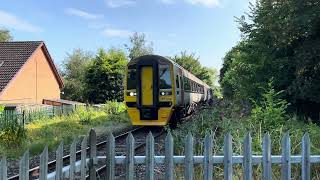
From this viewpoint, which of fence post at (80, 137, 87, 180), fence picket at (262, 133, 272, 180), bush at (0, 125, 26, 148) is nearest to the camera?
fence post at (80, 137, 87, 180)

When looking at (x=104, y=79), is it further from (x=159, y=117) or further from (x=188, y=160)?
(x=188, y=160)

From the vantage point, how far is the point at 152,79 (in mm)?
19828

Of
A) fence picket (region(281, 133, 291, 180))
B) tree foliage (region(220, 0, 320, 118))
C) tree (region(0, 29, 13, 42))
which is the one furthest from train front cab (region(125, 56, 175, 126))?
tree (region(0, 29, 13, 42))

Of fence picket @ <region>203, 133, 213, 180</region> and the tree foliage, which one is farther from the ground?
the tree foliage

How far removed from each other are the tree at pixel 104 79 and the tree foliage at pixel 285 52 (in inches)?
1238

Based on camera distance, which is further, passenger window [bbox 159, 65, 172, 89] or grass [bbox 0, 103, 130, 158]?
passenger window [bbox 159, 65, 172, 89]

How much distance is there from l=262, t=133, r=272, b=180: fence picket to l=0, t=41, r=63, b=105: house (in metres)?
33.8

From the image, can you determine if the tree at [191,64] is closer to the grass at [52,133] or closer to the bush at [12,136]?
the grass at [52,133]

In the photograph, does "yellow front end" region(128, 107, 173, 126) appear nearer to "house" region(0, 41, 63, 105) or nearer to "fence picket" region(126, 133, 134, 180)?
"fence picket" region(126, 133, 134, 180)

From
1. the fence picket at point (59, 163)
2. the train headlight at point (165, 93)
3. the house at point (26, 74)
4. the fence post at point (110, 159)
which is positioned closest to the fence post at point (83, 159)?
the fence post at point (110, 159)

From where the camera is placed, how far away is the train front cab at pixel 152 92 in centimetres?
1972

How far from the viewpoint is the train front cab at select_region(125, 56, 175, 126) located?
19.7 meters

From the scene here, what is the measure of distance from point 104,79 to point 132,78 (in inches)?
1213

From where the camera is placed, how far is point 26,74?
140 feet
